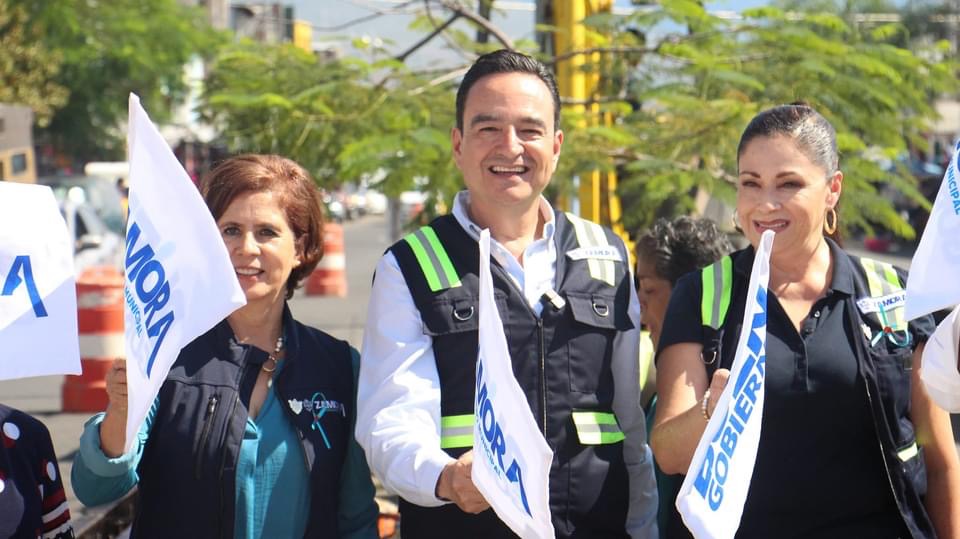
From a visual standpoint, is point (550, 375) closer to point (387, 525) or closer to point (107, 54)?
point (387, 525)

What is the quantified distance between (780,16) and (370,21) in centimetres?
243

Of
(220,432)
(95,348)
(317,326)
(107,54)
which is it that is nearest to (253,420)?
(220,432)

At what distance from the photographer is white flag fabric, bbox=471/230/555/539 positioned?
2684 mm

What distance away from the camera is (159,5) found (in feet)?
107

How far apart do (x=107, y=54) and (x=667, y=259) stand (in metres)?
29.5

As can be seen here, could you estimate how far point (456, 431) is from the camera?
3184 millimetres

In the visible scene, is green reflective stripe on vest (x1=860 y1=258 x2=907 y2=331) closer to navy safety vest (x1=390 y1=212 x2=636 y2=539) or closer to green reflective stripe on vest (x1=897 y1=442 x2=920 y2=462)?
green reflective stripe on vest (x1=897 y1=442 x2=920 y2=462)

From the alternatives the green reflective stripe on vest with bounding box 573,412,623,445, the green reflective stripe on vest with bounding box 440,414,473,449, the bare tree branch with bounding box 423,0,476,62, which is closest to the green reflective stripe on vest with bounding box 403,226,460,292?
the green reflective stripe on vest with bounding box 440,414,473,449

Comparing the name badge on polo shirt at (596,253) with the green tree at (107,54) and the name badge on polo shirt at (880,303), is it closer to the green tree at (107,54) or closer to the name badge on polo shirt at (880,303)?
the name badge on polo shirt at (880,303)

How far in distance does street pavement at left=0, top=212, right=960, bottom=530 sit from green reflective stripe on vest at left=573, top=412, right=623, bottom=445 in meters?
1.59

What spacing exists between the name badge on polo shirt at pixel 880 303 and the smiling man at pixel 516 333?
0.55 metres

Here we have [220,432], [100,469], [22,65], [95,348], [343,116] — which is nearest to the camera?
[100,469]

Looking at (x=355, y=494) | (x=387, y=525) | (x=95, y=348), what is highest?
(x=355, y=494)

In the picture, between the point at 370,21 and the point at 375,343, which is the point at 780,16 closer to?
the point at 370,21
